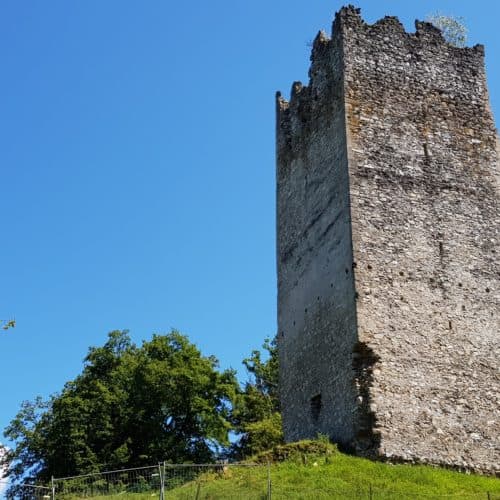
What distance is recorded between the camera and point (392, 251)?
19.3 m

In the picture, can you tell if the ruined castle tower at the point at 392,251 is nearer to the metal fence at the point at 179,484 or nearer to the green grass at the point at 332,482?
the green grass at the point at 332,482

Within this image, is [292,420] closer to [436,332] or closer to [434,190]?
[436,332]

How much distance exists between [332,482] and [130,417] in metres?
14.7

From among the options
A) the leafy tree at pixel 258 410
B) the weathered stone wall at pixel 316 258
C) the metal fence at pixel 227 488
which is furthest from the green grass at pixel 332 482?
the leafy tree at pixel 258 410

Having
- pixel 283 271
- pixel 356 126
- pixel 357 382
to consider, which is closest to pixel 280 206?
pixel 283 271

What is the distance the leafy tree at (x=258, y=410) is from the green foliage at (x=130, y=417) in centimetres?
99

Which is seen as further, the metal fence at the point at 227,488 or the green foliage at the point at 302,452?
the green foliage at the point at 302,452

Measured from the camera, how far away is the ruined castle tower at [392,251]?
1811 cm

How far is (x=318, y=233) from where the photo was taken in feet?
69.0

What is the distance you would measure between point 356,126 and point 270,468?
8.24 m

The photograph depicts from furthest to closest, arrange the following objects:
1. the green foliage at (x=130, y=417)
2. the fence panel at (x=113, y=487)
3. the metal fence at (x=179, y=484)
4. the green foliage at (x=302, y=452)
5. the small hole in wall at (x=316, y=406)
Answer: the green foliage at (x=130, y=417) < the small hole in wall at (x=316, y=406) < the green foliage at (x=302, y=452) < the fence panel at (x=113, y=487) < the metal fence at (x=179, y=484)

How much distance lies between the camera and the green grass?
50.0ft

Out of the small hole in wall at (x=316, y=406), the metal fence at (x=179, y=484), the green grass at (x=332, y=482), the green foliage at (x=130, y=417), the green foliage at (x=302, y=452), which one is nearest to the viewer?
the green grass at (x=332, y=482)

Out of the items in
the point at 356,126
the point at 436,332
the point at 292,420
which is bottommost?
the point at 292,420
